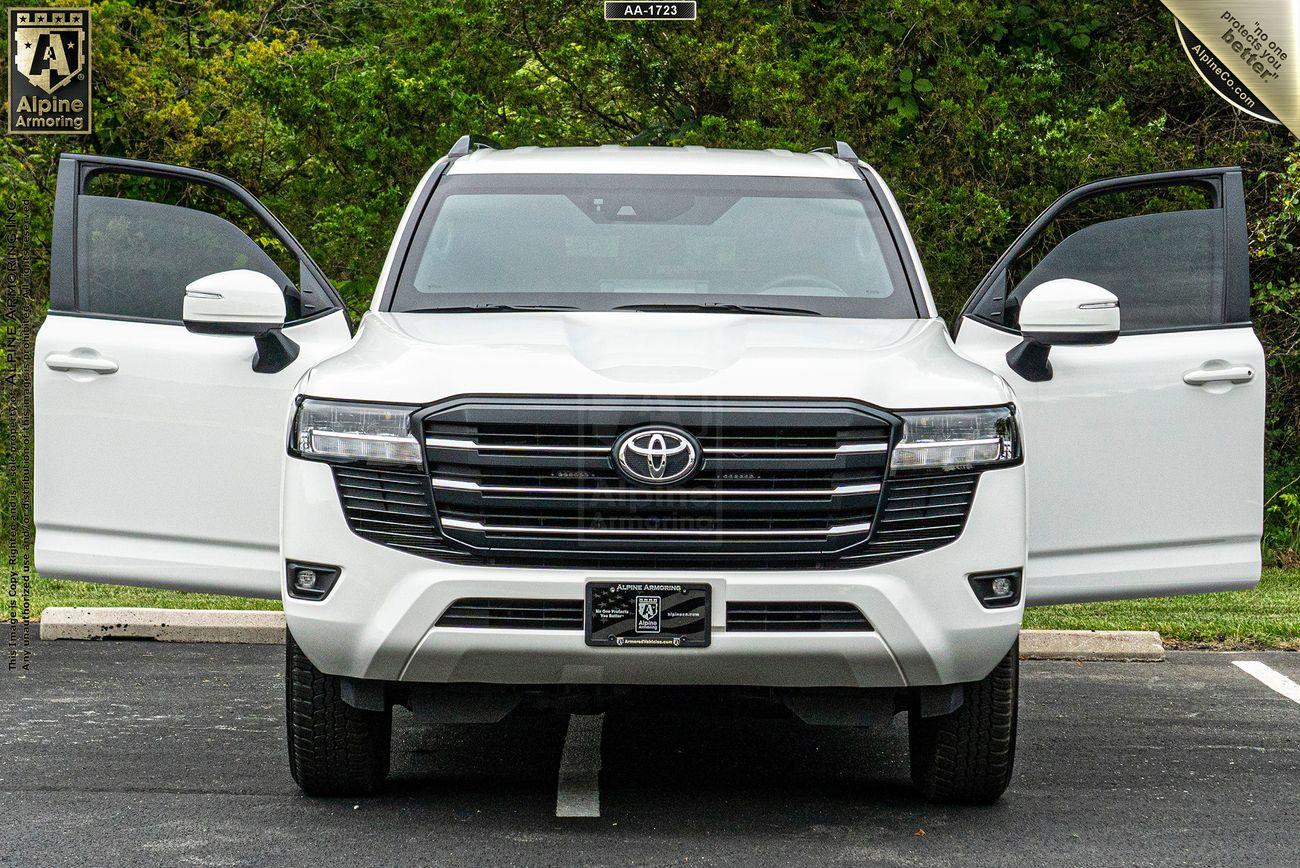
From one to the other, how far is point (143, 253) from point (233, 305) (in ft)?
3.09

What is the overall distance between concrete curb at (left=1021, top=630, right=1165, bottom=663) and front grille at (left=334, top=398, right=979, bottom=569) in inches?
163

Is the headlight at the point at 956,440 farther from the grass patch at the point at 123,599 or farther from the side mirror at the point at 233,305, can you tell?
the grass patch at the point at 123,599

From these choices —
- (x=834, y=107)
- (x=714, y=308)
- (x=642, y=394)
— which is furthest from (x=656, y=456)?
(x=834, y=107)

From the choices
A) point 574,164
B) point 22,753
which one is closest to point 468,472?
point 574,164

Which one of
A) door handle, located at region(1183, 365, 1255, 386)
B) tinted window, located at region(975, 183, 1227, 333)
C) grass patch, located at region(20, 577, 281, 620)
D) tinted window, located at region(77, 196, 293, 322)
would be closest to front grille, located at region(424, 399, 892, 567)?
door handle, located at region(1183, 365, 1255, 386)

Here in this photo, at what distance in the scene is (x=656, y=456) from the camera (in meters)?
4.44

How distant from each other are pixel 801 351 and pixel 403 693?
4.89ft

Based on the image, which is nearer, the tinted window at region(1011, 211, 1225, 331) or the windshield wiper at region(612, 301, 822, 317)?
the windshield wiper at region(612, 301, 822, 317)

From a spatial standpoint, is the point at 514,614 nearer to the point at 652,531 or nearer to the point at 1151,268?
the point at 652,531

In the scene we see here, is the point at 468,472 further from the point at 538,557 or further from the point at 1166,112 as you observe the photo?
the point at 1166,112

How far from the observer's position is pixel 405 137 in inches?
523

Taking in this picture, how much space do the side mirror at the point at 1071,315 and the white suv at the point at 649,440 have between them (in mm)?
11

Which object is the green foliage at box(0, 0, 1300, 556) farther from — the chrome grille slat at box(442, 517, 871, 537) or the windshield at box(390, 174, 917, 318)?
the chrome grille slat at box(442, 517, 871, 537)

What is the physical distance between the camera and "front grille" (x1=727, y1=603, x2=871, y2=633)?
448 cm
